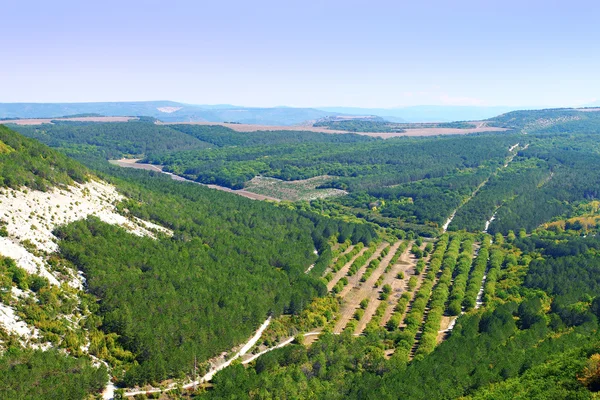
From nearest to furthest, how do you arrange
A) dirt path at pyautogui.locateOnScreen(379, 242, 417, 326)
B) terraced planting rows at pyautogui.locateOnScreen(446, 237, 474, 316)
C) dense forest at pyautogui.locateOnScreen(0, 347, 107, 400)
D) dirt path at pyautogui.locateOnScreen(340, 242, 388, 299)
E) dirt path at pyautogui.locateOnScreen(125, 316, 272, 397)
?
1. dense forest at pyautogui.locateOnScreen(0, 347, 107, 400)
2. dirt path at pyautogui.locateOnScreen(125, 316, 272, 397)
3. terraced planting rows at pyautogui.locateOnScreen(446, 237, 474, 316)
4. dirt path at pyautogui.locateOnScreen(379, 242, 417, 326)
5. dirt path at pyautogui.locateOnScreen(340, 242, 388, 299)

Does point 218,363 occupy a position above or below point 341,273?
above

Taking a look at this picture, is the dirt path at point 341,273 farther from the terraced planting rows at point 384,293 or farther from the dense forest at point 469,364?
the dense forest at point 469,364

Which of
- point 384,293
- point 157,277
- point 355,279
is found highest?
point 157,277

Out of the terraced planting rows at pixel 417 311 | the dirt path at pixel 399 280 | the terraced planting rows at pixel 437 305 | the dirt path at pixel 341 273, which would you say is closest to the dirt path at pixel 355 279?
the dirt path at pixel 341 273

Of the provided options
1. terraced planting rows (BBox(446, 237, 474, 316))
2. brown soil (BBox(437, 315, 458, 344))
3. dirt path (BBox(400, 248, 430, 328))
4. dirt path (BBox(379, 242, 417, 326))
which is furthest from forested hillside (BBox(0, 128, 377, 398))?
terraced planting rows (BBox(446, 237, 474, 316))

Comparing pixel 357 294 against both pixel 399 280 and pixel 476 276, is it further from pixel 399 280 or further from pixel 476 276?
pixel 476 276

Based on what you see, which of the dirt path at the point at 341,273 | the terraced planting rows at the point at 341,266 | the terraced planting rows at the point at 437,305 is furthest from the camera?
the terraced planting rows at the point at 341,266

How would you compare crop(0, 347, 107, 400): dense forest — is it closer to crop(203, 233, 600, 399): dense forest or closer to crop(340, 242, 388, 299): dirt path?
crop(203, 233, 600, 399): dense forest

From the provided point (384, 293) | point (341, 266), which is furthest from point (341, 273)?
point (384, 293)

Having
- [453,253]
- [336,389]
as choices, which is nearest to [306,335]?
[336,389]
